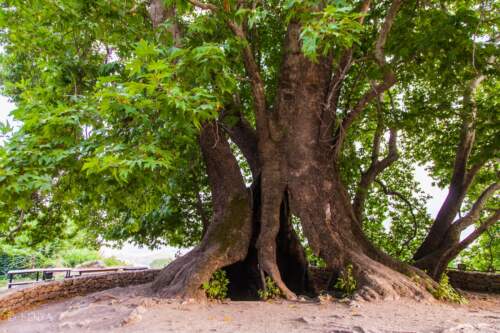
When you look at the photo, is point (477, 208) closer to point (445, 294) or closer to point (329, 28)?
point (445, 294)

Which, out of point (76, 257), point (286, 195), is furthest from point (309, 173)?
point (76, 257)

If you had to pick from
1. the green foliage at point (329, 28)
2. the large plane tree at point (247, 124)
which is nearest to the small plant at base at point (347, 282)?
the large plane tree at point (247, 124)

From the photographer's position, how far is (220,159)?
6531mm

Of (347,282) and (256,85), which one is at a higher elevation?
(256,85)

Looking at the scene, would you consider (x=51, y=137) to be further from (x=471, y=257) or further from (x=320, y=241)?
(x=471, y=257)

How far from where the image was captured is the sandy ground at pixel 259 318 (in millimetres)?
3576

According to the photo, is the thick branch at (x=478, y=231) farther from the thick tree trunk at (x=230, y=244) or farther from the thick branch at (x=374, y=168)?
the thick tree trunk at (x=230, y=244)

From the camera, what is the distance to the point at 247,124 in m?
6.90

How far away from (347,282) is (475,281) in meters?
4.47

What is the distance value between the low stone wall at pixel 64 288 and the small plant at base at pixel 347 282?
5.62 meters

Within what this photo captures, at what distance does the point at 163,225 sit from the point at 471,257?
27.8 feet

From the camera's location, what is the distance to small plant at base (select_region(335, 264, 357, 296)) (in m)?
5.20

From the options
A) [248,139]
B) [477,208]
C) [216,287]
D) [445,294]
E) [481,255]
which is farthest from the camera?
[481,255]

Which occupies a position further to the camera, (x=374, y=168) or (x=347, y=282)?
(x=374, y=168)
